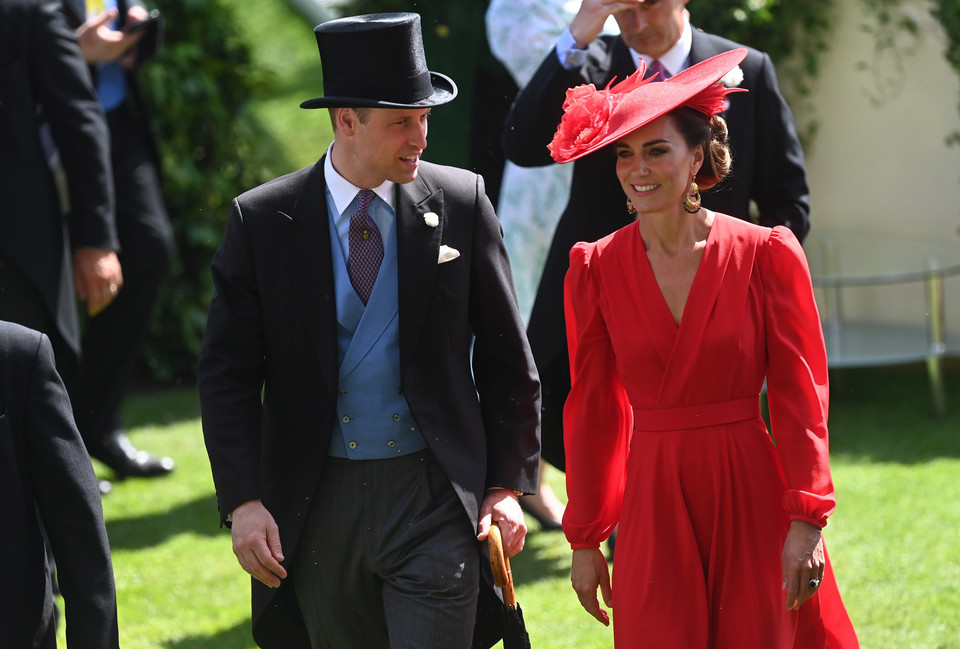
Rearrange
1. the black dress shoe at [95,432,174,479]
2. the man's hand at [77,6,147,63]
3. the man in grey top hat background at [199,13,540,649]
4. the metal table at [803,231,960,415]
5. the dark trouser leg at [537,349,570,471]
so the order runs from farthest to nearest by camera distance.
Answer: the metal table at [803,231,960,415]
the black dress shoe at [95,432,174,479]
the man's hand at [77,6,147,63]
the dark trouser leg at [537,349,570,471]
the man in grey top hat background at [199,13,540,649]

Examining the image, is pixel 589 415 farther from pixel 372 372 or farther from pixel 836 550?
pixel 836 550

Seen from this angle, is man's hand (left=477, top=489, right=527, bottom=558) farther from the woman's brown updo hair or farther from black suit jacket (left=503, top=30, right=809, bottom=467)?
black suit jacket (left=503, top=30, right=809, bottom=467)

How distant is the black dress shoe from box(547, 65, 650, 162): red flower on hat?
437cm

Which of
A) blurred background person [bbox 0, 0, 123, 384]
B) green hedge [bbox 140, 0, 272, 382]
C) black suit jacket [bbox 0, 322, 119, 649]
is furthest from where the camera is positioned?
green hedge [bbox 140, 0, 272, 382]

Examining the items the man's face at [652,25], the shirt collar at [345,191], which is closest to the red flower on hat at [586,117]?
the shirt collar at [345,191]

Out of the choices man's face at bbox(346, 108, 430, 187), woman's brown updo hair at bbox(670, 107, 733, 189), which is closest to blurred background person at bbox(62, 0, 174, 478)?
man's face at bbox(346, 108, 430, 187)

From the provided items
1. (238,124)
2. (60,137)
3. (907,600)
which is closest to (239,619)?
(60,137)

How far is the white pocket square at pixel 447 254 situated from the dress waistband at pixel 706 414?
24.1 inches

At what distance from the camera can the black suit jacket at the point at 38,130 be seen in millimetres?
5242

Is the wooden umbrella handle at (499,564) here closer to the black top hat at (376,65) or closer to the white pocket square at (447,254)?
the white pocket square at (447,254)

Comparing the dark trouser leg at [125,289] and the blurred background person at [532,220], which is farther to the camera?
the dark trouser leg at [125,289]

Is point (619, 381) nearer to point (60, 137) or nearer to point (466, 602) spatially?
point (466, 602)

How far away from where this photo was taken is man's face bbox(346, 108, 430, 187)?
3.31 meters

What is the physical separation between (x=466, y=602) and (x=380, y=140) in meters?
1.12
